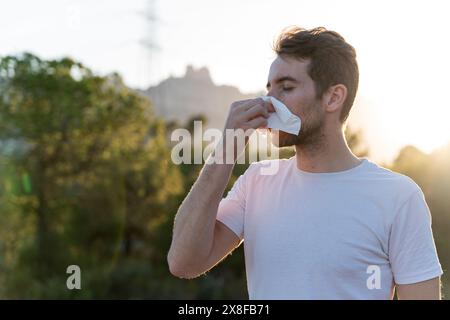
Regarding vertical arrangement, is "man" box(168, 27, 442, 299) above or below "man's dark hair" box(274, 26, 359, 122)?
below

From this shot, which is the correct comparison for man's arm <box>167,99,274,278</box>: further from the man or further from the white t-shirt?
the white t-shirt

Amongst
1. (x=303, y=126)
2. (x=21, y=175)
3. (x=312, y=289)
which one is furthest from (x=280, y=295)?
(x=21, y=175)

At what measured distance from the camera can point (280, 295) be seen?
297 centimetres

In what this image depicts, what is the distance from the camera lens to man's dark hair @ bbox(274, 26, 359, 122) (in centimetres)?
330

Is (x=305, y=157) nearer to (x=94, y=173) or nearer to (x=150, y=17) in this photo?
(x=94, y=173)

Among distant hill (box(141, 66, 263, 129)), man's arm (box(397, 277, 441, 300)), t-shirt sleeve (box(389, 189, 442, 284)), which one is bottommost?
man's arm (box(397, 277, 441, 300))

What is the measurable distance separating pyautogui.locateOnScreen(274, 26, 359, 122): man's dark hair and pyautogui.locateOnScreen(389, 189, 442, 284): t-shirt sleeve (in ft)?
2.43

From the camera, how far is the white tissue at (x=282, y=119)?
3.10 metres

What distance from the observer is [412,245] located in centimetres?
284

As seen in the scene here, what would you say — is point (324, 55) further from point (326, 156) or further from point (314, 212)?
point (314, 212)

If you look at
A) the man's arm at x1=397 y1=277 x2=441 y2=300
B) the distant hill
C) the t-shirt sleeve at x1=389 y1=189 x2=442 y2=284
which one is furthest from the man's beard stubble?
the distant hill

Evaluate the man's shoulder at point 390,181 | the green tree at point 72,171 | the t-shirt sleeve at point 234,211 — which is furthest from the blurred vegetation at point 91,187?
the man's shoulder at point 390,181

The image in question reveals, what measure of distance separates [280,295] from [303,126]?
0.80 meters

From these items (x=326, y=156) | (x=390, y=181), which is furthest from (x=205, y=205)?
(x=390, y=181)
